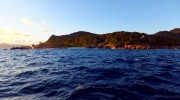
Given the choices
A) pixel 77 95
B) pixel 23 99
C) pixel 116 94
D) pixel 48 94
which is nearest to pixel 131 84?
pixel 116 94

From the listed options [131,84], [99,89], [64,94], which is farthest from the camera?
[131,84]

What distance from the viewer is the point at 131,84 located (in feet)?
54.5

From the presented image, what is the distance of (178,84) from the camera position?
668 inches

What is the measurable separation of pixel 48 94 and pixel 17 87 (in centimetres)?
391

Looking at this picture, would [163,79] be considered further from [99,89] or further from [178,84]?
[99,89]

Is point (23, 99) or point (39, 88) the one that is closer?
point (23, 99)

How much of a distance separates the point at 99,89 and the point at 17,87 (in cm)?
634

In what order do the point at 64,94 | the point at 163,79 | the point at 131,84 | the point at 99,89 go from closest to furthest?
the point at 64,94, the point at 99,89, the point at 131,84, the point at 163,79

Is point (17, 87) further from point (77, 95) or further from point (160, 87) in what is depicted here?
point (160, 87)

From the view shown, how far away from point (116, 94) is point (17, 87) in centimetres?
769

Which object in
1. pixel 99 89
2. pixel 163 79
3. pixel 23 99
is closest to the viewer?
pixel 23 99

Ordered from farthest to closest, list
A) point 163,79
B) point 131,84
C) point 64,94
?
point 163,79 < point 131,84 < point 64,94

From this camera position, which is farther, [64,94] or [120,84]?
[120,84]

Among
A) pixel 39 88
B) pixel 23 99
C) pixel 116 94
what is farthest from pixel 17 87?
pixel 116 94
